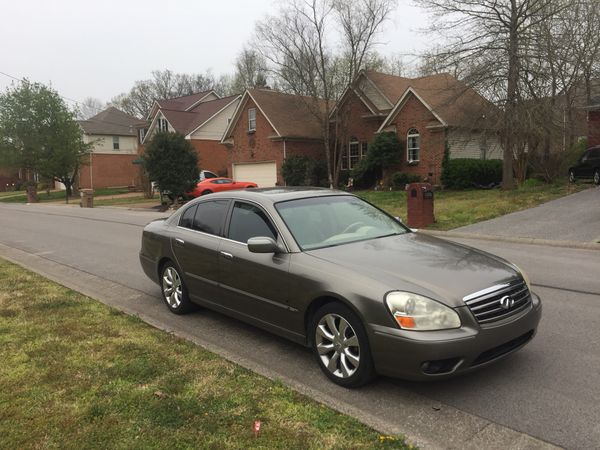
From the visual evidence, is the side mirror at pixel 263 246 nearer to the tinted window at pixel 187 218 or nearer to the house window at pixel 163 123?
the tinted window at pixel 187 218

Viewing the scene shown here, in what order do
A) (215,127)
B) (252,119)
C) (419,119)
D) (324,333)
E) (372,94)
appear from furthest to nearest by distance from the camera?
(215,127) < (252,119) < (372,94) < (419,119) < (324,333)

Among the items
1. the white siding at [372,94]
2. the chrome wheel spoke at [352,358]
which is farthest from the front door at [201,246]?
the white siding at [372,94]

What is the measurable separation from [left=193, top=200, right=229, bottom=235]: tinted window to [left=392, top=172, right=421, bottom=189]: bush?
2178 cm

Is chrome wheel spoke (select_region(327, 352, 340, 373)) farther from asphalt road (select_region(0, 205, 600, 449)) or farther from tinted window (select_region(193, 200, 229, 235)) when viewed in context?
tinted window (select_region(193, 200, 229, 235))

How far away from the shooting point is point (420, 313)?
3.53 meters

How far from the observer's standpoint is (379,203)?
20984 mm

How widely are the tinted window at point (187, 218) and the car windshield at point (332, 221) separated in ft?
4.84

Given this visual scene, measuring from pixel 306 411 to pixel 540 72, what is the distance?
20.7 metres

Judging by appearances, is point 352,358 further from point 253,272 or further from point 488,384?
point 253,272

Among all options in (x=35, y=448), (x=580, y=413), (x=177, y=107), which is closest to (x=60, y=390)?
(x=35, y=448)

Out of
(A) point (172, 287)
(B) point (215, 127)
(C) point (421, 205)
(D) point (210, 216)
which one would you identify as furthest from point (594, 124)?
(B) point (215, 127)

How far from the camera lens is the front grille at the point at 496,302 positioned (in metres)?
3.59

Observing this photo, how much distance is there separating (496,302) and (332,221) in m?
1.72

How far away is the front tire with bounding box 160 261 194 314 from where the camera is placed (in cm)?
586
